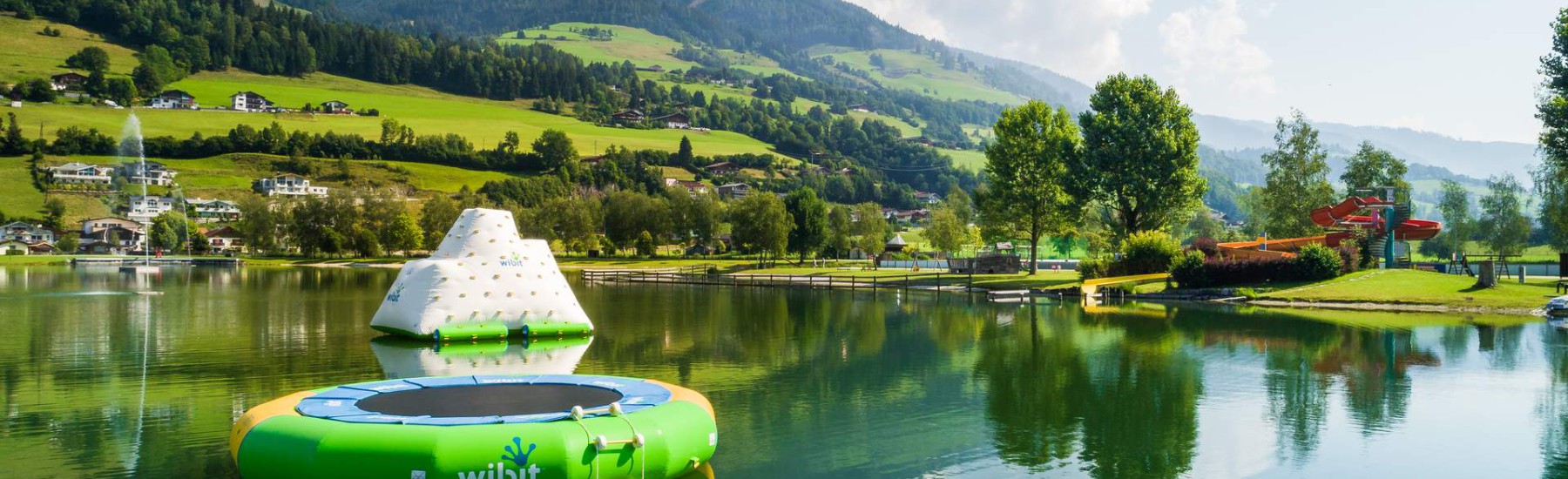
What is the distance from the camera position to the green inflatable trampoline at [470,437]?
1267 centimetres

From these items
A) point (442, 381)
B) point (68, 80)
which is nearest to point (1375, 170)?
point (442, 381)

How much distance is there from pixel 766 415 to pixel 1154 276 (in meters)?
48.0

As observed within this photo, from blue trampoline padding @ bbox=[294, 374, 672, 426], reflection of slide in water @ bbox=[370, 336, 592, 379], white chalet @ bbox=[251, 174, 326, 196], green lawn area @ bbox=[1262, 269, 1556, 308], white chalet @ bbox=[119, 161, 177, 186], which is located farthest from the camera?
white chalet @ bbox=[251, 174, 326, 196]

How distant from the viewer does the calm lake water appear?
1691 cm

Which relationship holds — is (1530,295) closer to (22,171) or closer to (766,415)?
(766,415)

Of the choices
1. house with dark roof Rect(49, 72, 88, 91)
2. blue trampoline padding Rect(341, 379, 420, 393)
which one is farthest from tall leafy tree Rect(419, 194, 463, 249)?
blue trampoline padding Rect(341, 379, 420, 393)

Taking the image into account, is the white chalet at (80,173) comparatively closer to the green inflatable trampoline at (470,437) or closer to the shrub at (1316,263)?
the shrub at (1316,263)

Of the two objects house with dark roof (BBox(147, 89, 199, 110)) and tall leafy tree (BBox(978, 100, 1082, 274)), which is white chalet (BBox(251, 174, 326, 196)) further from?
tall leafy tree (BBox(978, 100, 1082, 274))

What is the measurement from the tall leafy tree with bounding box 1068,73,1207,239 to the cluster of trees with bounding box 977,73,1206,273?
2.4 inches

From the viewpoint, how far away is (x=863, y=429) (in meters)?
19.4

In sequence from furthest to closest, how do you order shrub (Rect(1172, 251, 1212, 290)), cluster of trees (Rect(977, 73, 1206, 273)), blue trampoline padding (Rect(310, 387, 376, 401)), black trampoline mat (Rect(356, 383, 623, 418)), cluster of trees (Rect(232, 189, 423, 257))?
cluster of trees (Rect(232, 189, 423, 257)) < cluster of trees (Rect(977, 73, 1206, 273)) < shrub (Rect(1172, 251, 1212, 290)) < blue trampoline padding (Rect(310, 387, 376, 401)) < black trampoline mat (Rect(356, 383, 623, 418))

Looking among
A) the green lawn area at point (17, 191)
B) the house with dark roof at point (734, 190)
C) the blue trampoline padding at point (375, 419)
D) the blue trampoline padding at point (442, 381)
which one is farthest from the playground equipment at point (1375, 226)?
the green lawn area at point (17, 191)

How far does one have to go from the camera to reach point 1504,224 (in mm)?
108062

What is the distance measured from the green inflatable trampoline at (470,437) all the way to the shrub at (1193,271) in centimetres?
4974
